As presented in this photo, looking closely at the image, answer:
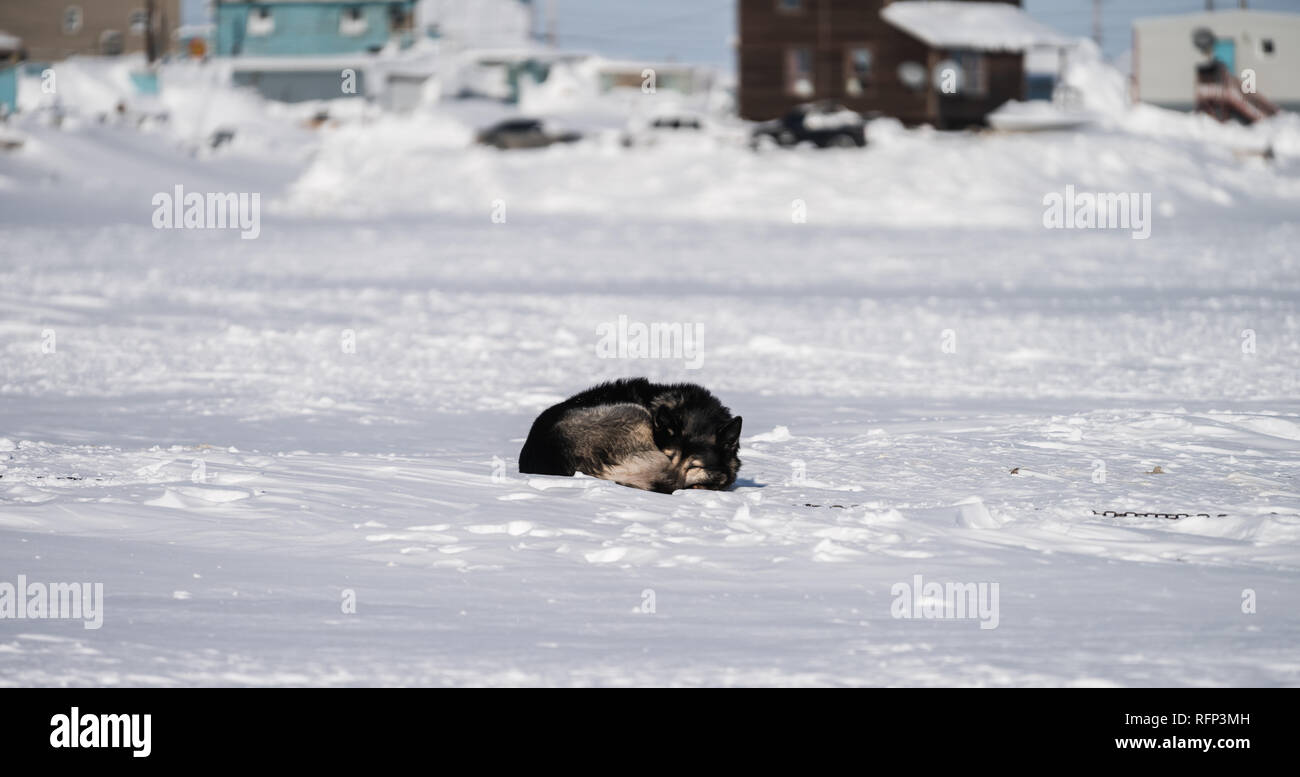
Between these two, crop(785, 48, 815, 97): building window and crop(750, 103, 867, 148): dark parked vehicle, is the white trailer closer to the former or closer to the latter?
crop(785, 48, 815, 97): building window

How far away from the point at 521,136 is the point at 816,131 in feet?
28.9

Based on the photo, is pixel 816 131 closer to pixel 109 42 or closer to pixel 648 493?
pixel 648 493

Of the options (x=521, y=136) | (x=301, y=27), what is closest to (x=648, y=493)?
(x=521, y=136)

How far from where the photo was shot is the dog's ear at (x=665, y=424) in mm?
6941

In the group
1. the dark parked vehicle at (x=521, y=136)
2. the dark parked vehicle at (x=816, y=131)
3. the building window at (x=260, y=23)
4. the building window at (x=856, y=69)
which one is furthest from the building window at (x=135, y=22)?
the dark parked vehicle at (x=816, y=131)

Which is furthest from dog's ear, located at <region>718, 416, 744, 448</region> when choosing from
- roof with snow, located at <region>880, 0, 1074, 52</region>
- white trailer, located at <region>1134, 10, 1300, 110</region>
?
white trailer, located at <region>1134, 10, 1300, 110</region>

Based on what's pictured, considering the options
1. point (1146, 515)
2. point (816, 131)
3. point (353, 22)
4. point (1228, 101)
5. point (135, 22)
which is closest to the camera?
point (1146, 515)

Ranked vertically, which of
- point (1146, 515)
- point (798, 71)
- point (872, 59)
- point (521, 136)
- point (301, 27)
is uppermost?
point (301, 27)

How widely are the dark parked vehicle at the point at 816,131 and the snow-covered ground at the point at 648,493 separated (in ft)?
39.2

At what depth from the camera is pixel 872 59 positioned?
4553cm

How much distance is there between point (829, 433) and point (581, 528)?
10.7 ft

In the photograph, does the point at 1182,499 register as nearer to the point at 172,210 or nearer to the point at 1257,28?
the point at 172,210

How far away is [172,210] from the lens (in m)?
29.2
